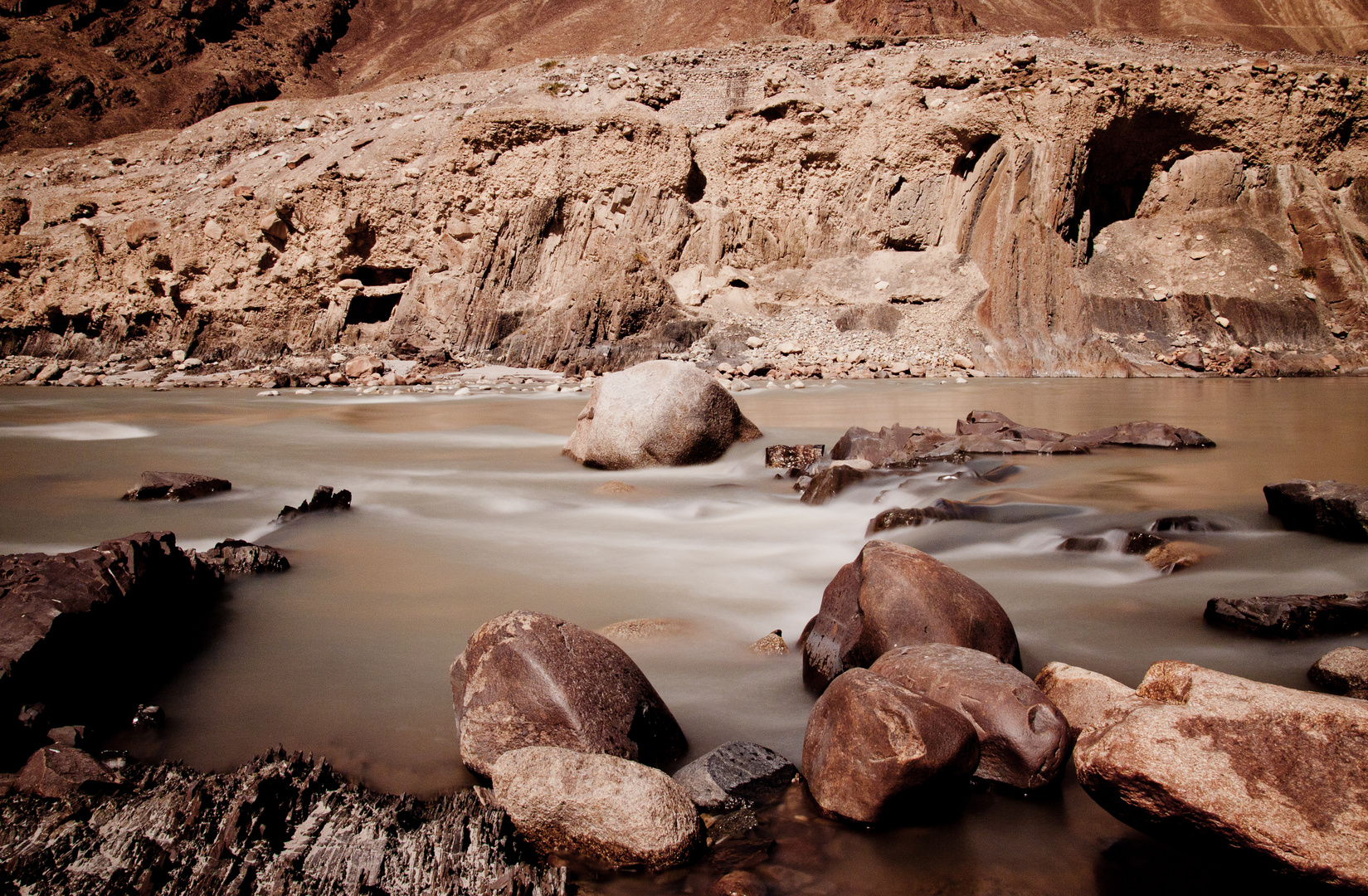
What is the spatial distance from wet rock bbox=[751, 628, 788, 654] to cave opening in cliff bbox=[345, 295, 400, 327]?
73.1ft

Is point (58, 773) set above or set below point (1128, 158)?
below

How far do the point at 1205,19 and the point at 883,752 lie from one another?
5886cm

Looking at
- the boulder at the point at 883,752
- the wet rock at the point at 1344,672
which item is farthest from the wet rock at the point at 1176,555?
the boulder at the point at 883,752

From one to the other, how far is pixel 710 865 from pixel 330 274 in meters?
24.3

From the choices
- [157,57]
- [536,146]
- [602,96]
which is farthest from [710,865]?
[157,57]

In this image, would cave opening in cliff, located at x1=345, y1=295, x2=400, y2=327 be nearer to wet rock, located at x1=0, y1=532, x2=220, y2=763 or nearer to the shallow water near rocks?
the shallow water near rocks

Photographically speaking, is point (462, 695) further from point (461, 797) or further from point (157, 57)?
point (157, 57)

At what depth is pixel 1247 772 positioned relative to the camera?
1.62 meters

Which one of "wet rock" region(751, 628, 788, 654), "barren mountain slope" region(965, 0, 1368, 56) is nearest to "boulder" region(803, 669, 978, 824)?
"wet rock" region(751, 628, 788, 654)

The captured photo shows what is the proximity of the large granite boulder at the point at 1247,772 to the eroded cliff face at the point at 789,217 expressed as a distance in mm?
18033

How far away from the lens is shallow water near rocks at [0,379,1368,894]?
6.15 feet

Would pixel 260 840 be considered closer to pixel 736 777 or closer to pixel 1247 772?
pixel 736 777

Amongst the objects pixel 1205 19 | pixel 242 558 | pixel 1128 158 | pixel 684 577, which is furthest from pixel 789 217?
pixel 1205 19

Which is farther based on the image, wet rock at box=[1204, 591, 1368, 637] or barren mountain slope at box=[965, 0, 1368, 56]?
barren mountain slope at box=[965, 0, 1368, 56]
